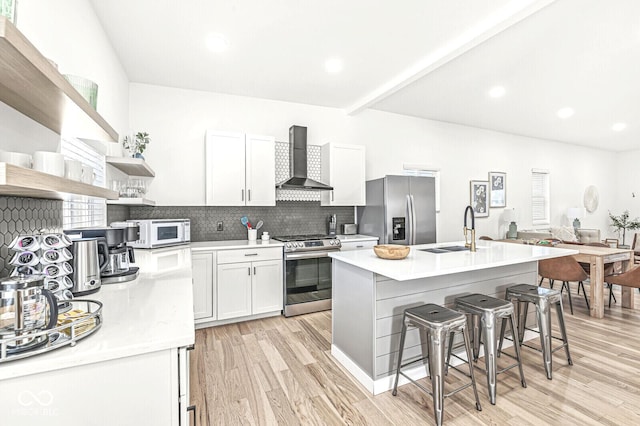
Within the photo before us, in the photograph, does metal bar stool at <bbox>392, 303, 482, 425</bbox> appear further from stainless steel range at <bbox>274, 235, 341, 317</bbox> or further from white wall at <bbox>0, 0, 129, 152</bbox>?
white wall at <bbox>0, 0, 129, 152</bbox>

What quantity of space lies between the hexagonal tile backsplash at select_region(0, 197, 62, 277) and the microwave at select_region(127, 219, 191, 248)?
1250 millimetres

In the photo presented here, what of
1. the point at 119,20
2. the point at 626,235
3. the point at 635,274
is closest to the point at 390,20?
the point at 119,20

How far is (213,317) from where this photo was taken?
339 cm

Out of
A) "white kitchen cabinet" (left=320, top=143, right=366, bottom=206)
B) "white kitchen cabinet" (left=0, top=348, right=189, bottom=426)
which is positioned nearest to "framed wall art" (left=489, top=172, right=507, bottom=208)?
"white kitchen cabinet" (left=320, top=143, right=366, bottom=206)

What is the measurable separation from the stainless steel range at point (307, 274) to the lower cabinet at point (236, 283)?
0.11 meters

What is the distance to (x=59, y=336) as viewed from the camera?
0.97m

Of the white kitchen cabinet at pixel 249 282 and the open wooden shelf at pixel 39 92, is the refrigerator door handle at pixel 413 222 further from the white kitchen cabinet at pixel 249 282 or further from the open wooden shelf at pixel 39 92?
the open wooden shelf at pixel 39 92

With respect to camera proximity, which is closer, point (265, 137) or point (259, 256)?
point (259, 256)

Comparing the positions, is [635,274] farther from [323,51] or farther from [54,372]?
[54,372]

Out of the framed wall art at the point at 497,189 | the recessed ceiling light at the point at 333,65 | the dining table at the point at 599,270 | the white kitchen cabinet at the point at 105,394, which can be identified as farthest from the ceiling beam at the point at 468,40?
the framed wall art at the point at 497,189

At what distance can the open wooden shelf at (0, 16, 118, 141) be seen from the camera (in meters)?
0.79

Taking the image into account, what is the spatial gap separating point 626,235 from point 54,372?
37.0ft

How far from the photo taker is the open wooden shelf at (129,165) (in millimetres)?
2629

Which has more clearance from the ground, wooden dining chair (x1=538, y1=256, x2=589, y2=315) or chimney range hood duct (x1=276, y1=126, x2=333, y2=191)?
chimney range hood duct (x1=276, y1=126, x2=333, y2=191)
